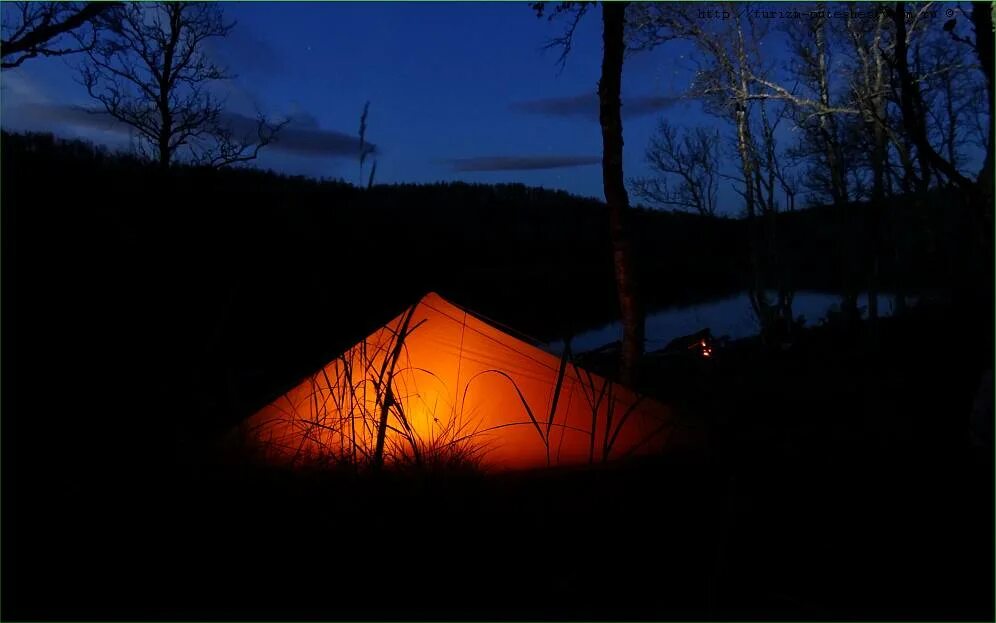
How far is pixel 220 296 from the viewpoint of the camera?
12234 mm

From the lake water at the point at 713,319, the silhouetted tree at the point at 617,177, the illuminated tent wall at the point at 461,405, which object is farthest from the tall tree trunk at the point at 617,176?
the lake water at the point at 713,319

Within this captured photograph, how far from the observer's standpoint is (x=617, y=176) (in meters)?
4.92

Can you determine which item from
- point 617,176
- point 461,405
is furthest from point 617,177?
point 461,405

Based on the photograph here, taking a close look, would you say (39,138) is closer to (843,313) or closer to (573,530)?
(573,530)

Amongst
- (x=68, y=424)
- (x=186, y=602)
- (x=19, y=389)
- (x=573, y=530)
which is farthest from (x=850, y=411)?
(x=19, y=389)

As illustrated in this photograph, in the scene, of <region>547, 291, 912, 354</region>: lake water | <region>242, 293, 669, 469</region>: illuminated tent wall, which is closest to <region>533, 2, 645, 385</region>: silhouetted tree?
<region>242, 293, 669, 469</region>: illuminated tent wall

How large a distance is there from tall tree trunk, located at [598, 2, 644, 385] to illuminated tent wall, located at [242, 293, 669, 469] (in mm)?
963

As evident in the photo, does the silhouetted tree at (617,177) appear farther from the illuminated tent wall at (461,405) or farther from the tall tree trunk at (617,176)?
the illuminated tent wall at (461,405)

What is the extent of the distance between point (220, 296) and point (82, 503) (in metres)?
10.1

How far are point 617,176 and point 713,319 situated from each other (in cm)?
1811

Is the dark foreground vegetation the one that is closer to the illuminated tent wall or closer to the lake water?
the illuminated tent wall

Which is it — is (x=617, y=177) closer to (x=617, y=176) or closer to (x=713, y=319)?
(x=617, y=176)

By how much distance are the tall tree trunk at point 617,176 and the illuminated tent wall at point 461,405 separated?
0.96m

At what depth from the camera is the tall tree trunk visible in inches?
191
